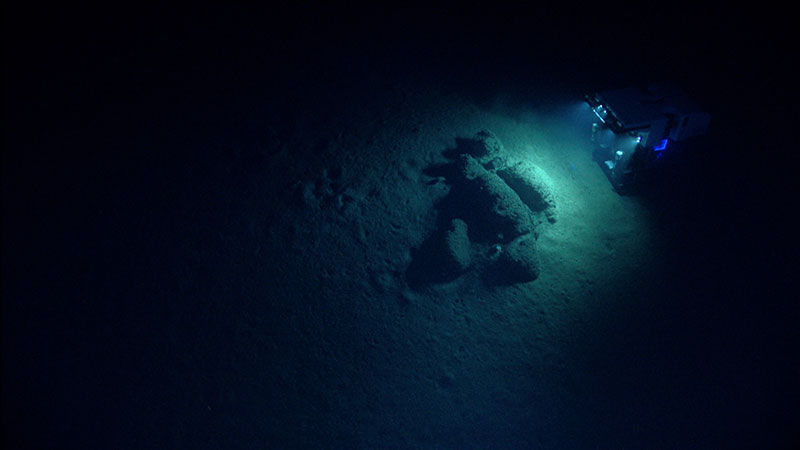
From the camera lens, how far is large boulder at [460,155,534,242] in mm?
7219

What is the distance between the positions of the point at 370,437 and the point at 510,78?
305 inches

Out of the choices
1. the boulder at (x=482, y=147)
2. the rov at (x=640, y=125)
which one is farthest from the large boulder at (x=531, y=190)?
the rov at (x=640, y=125)

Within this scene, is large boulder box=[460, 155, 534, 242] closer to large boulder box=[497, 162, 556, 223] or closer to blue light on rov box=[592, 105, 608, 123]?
large boulder box=[497, 162, 556, 223]

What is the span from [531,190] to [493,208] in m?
1.15

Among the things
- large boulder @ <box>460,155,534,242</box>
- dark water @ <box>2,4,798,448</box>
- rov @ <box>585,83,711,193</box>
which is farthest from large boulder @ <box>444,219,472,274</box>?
rov @ <box>585,83,711,193</box>

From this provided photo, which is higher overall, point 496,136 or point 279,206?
point 496,136

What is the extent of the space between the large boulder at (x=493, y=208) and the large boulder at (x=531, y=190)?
50 cm

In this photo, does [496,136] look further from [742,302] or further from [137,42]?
[137,42]

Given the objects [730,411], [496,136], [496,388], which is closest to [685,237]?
[730,411]

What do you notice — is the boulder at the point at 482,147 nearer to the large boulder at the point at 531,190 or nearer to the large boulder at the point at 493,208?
the large boulder at the point at 531,190

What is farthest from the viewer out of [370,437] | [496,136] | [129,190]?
[496,136]

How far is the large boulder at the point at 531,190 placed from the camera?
26.0 feet

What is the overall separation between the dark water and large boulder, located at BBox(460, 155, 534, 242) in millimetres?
2040

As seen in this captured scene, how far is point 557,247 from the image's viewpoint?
7.57 metres
